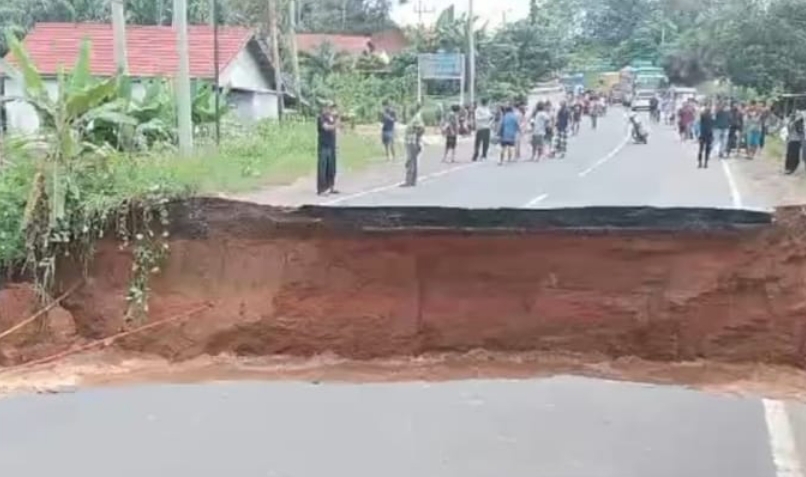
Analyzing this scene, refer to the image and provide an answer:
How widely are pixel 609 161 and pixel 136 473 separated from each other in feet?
79.6

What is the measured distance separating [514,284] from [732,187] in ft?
50.3

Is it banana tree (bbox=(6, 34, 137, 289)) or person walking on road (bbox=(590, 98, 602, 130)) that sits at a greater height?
banana tree (bbox=(6, 34, 137, 289))

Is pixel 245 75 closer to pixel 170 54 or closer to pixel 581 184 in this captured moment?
pixel 170 54

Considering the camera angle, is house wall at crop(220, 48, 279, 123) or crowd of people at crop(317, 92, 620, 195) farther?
house wall at crop(220, 48, 279, 123)

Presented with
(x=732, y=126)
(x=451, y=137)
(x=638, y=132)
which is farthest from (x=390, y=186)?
(x=638, y=132)

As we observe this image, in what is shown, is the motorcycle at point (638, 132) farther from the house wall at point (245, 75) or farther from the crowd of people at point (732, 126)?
the house wall at point (245, 75)

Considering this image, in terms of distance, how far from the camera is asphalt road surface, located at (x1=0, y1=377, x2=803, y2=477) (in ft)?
20.7

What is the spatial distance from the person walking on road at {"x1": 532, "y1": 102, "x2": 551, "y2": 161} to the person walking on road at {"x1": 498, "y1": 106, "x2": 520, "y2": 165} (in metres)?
0.89

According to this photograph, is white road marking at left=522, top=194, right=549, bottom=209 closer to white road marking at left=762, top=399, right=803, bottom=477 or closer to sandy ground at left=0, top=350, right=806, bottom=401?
white road marking at left=762, top=399, right=803, bottom=477

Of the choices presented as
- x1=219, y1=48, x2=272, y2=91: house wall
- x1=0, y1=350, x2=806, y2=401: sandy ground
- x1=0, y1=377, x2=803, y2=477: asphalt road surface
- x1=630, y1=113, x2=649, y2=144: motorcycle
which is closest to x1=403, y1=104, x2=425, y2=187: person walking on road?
x1=219, y1=48, x2=272, y2=91: house wall

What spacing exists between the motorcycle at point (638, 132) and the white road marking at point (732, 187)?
7.46 m

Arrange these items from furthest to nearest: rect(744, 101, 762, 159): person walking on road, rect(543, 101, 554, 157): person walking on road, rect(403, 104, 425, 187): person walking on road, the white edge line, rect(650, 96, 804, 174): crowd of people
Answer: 1. rect(543, 101, 554, 157): person walking on road
2. rect(744, 101, 762, 159): person walking on road
3. the white edge line
4. rect(650, 96, 804, 174): crowd of people
5. rect(403, 104, 425, 187): person walking on road

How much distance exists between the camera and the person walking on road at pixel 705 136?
26.8 m

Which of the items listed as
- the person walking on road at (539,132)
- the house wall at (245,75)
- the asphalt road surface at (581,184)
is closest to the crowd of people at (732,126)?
the asphalt road surface at (581,184)
